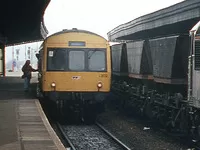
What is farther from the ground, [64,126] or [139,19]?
[139,19]

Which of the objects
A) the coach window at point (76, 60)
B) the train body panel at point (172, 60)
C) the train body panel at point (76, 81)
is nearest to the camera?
the train body panel at point (172, 60)

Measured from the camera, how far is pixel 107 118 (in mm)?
21266

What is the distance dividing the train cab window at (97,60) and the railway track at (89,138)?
214 cm

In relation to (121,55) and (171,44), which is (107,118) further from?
(171,44)

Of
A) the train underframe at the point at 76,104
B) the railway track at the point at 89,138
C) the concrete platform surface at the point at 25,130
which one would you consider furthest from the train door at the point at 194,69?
the train underframe at the point at 76,104

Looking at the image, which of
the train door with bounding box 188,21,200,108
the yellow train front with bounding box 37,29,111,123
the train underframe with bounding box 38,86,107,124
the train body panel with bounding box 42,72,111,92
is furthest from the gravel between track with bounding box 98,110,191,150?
the train body panel with bounding box 42,72,111,92

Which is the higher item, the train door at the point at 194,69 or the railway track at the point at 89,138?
the train door at the point at 194,69

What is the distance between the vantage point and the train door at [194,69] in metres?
12.7

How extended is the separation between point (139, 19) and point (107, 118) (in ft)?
85.8

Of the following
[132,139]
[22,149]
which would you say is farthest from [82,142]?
[22,149]

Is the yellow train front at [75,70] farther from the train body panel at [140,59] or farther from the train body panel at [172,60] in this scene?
the train body panel at [172,60]

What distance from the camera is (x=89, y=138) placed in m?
15.6

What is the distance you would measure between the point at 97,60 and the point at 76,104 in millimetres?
1763

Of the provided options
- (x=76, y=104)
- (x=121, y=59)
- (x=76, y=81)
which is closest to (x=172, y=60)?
(x=76, y=81)
